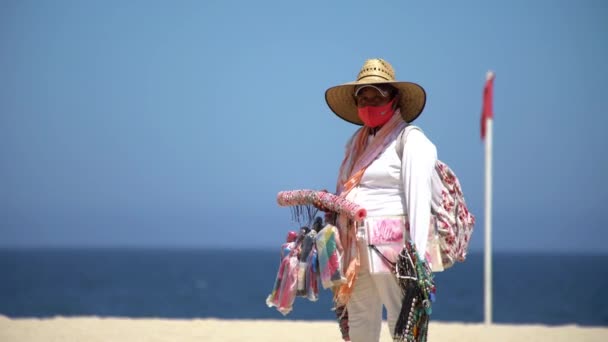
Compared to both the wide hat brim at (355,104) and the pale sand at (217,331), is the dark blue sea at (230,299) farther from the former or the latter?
the wide hat brim at (355,104)

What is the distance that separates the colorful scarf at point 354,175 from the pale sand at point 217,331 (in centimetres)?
351

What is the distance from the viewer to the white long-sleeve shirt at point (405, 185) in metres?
4.29

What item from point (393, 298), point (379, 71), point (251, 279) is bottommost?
point (251, 279)

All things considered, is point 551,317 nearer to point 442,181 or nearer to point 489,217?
point 489,217

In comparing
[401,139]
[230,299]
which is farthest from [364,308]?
[230,299]

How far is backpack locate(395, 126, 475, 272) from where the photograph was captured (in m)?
4.49

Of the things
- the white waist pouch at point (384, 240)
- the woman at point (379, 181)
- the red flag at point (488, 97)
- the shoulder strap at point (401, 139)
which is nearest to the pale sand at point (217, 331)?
the woman at point (379, 181)

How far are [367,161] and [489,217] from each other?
24.4ft

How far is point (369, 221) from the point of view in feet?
14.6

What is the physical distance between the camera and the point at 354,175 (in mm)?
4590

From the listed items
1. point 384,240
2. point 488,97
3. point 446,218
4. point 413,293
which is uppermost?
point 488,97

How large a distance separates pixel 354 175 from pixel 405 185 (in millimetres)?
338

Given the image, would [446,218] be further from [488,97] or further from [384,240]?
[488,97]

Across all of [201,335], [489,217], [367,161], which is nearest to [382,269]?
[367,161]
